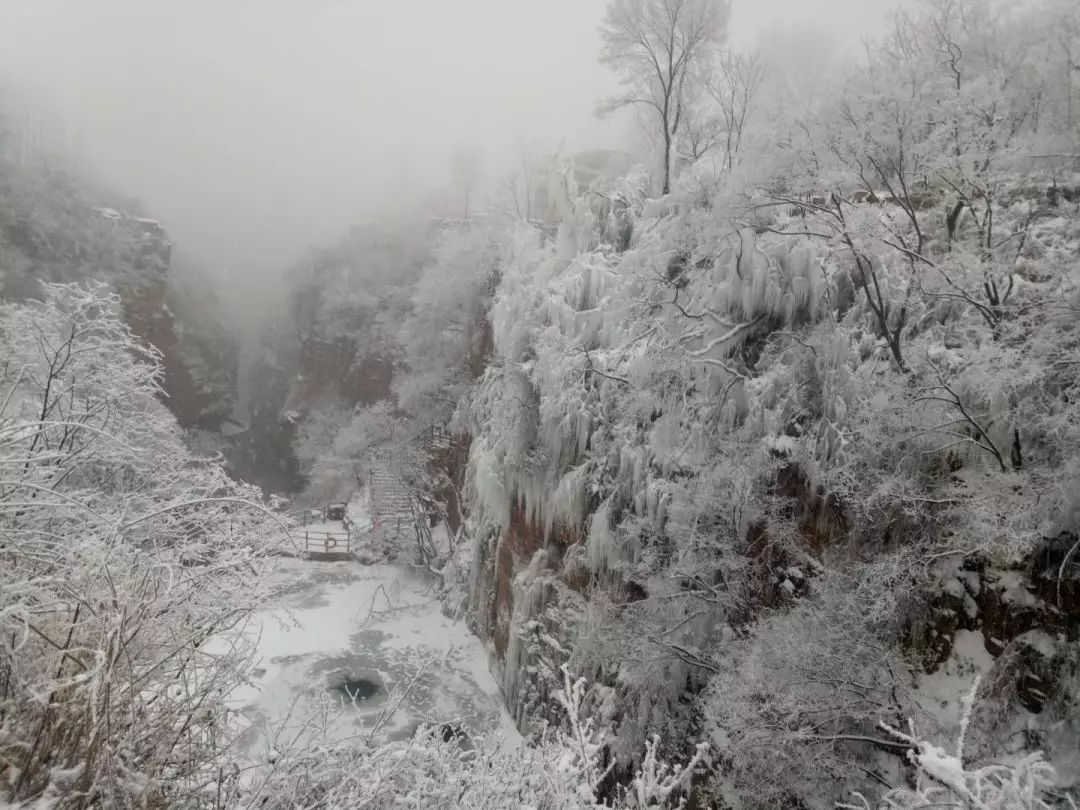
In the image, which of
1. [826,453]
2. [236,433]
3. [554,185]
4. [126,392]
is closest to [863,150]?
[826,453]

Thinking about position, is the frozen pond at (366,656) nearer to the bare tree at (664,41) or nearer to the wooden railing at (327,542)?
the wooden railing at (327,542)

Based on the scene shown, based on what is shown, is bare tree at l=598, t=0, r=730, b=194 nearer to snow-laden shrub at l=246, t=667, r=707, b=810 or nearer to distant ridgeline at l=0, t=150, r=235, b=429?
snow-laden shrub at l=246, t=667, r=707, b=810

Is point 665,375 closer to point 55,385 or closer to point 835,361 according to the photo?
point 835,361

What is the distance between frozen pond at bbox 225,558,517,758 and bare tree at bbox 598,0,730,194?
11.8 metres

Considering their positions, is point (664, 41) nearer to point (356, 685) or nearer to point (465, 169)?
point (356, 685)

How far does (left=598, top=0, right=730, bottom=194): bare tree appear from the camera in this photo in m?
12.4

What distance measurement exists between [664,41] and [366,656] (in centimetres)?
1604

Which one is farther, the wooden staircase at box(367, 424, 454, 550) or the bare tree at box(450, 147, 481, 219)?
the bare tree at box(450, 147, 481, 219)

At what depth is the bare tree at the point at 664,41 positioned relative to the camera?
12398 mm

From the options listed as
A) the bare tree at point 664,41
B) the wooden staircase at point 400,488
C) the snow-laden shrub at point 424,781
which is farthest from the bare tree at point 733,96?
the wooden staircase at point 400,488

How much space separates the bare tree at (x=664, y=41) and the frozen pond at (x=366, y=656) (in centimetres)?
1183

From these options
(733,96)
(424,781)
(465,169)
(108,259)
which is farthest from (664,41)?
(108,259)

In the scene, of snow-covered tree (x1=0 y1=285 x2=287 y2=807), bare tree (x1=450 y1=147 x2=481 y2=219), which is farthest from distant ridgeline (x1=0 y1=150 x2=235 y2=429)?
snow-covered tree (x1=0 y1=285 x2=287 y2=807)

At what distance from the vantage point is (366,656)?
13984mm
